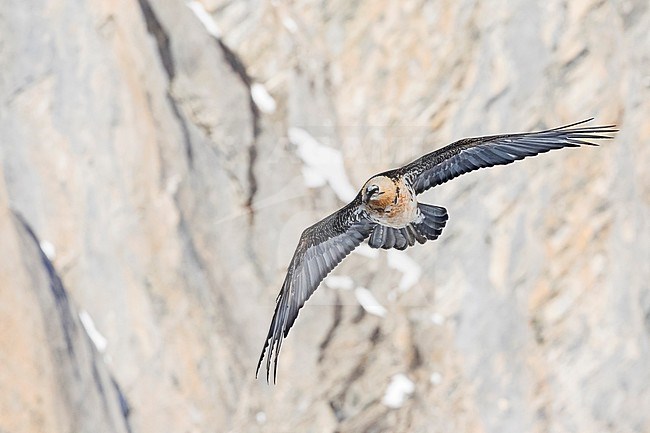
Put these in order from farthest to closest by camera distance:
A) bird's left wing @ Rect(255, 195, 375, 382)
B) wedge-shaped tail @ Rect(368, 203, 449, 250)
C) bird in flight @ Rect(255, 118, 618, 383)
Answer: bird's left wing @ Rect(255, 195, 375, 382)
wedge-shaped tail @ Rect(368, 203, 449, 250)
bird in flight @ Rect(255, 118, 618, 383)

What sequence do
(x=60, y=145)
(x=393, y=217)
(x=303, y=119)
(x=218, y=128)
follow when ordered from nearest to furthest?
(x=393, y=217), (x=60, y=145), (x=218, y=128), (x=303, y=119)

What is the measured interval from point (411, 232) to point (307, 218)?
3722 mm

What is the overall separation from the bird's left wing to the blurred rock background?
2.03 m

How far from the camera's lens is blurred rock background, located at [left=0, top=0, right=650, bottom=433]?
1018 cm

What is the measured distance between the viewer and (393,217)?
26.7 feet

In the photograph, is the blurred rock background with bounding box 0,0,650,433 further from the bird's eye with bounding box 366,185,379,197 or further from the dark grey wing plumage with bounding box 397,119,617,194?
the dark grey wing plumage with bounding box 397,119,617,194

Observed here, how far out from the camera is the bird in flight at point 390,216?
26.2 ft

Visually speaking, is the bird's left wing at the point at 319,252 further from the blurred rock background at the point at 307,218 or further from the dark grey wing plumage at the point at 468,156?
the blurred rock background at the point at 307,218

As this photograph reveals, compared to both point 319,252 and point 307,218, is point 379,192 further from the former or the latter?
point 307,218

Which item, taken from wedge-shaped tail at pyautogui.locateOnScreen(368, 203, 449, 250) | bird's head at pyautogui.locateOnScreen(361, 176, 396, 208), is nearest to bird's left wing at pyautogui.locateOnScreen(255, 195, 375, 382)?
wedge-shaped tail at pyautogui.locateOnScreen(368, 203, 449, 250)

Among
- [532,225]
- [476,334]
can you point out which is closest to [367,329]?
[476,334]

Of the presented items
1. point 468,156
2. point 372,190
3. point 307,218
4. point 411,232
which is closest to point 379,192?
point 372,190

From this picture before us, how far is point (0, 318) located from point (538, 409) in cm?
726

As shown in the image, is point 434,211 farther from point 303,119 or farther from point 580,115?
point 580,115
